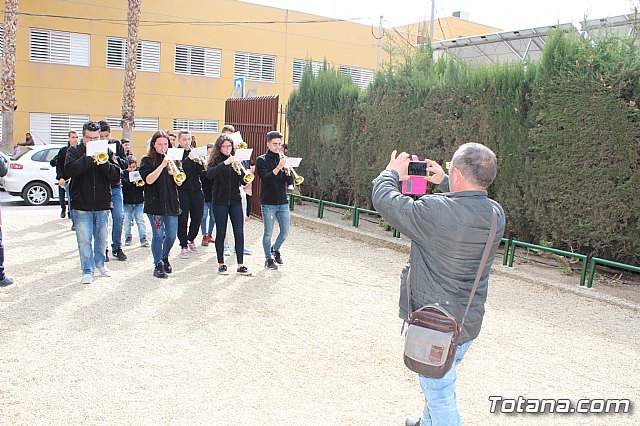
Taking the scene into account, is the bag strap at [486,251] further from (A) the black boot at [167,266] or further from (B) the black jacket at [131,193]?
(B) the black jacket at [131,193]

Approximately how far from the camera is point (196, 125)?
28625 mm

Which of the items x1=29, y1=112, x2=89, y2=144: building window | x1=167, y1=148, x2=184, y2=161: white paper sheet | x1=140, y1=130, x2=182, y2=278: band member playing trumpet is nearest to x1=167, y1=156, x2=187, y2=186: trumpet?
x1=140, y1=130, x2=182, y2=278: band member playing trumpet

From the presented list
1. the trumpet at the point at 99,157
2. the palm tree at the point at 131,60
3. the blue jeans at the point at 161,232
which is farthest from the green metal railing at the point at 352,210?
the palm tree at the point at 131,60

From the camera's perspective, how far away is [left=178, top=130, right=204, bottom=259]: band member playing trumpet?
8914mm

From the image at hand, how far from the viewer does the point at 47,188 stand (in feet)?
49.4

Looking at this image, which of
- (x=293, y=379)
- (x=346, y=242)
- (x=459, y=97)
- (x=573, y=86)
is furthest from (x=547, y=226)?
(x=293, y=379)

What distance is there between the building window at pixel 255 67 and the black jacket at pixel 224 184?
874 inches

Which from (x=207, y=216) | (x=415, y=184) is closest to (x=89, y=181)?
(x=207, y=216)

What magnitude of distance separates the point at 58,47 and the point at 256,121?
49.7 ft

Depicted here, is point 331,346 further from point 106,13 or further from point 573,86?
point 106,13

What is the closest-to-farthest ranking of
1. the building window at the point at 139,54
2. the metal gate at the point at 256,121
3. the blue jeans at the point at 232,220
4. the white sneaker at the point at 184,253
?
the blue jeans at the point at 232,220 < the white sneaker at the point at 184,253 < the metal gate at the point at 256,121 < the building window at the point at 139,54

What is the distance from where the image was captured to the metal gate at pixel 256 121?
1283 centimetres

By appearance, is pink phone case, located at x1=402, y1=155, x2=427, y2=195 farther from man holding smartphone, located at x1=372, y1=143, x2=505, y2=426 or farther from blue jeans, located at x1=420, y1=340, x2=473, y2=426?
blue jeans, located at x1=420, y1=340, x2=473, y2=426

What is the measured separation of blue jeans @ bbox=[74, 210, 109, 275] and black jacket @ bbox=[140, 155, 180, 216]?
0.55 metres
